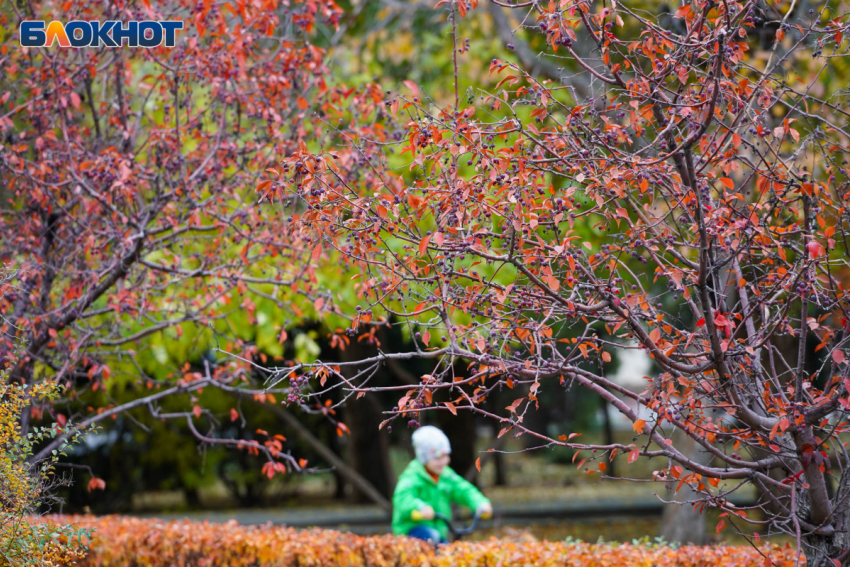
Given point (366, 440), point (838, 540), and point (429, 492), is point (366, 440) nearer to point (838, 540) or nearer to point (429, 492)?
point (429, 492)

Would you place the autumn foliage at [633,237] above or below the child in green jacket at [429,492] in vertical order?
above

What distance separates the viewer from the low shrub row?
14.8ft

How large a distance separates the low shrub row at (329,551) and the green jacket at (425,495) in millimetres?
641

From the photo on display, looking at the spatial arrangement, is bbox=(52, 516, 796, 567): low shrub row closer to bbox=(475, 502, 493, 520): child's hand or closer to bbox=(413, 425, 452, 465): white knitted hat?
bbox=(475, 502, 493, 520): child's hand

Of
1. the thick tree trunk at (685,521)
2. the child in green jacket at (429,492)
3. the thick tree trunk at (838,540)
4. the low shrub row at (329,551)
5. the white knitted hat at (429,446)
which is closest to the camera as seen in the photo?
the thick tree trunk at (838,540)

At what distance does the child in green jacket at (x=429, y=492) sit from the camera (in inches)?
238

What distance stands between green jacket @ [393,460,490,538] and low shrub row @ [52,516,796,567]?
0.64 metres

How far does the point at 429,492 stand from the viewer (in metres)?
6.46

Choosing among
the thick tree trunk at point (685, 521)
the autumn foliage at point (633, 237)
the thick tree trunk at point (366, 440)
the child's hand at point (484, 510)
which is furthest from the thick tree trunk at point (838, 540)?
the thick tree trunk at point (366, 440)

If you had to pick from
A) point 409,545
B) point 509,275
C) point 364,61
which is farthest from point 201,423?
point 409,545

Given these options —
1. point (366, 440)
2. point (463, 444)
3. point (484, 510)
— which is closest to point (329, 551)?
point (484, 510)

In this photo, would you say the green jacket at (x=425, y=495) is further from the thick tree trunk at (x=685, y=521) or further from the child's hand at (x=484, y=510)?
the thick tree trunk at (x=685, y=521)

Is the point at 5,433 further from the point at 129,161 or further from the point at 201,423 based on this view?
the point at 201,423

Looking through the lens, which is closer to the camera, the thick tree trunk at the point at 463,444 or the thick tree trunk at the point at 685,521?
the thick tree trunk at the point at 685,521
